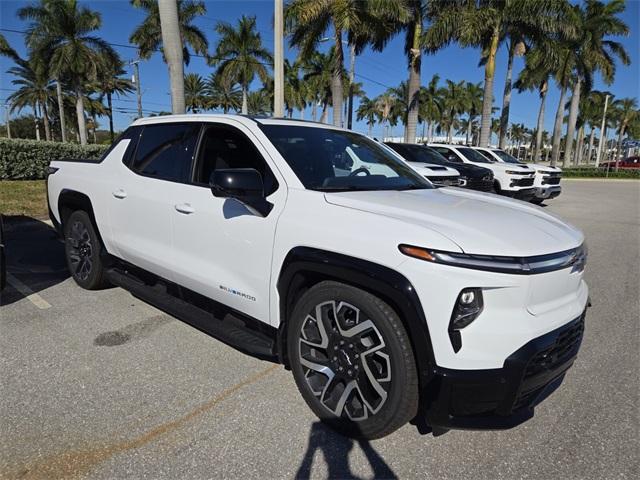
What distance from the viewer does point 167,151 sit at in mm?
3629

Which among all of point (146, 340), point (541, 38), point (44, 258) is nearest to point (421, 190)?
point (146, 340)

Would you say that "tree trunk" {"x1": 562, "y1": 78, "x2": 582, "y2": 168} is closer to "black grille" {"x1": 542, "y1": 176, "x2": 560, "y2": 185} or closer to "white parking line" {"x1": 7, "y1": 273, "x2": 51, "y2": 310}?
"black grille" {"x1": 542, "y1": 176, "x2": 560, "y2": 185}

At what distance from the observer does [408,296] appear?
2.04 m

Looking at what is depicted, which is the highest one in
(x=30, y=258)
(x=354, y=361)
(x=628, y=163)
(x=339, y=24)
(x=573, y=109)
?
(x=339, y=24)

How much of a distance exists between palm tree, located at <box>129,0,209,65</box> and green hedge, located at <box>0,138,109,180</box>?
Answer: 1674cm

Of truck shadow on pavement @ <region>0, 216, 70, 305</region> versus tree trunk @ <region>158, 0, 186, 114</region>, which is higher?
tree trunk @ <region>158, 0, 186, 114</region>

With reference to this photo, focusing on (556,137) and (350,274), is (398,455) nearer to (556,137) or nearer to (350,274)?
(350,274)

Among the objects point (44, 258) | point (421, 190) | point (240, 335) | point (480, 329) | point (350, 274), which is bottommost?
point (44, 258)

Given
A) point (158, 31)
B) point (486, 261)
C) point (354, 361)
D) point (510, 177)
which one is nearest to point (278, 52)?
point (510, 177)

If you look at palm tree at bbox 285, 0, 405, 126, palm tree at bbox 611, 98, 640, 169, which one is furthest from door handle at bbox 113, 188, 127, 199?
palm tree at bbox 611, 98, 640, 169

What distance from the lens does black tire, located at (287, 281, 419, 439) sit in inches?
84.3

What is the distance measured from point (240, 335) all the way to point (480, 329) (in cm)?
153

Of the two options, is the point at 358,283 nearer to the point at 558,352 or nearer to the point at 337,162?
the point at 558,352

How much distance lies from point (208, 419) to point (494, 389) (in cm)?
161
